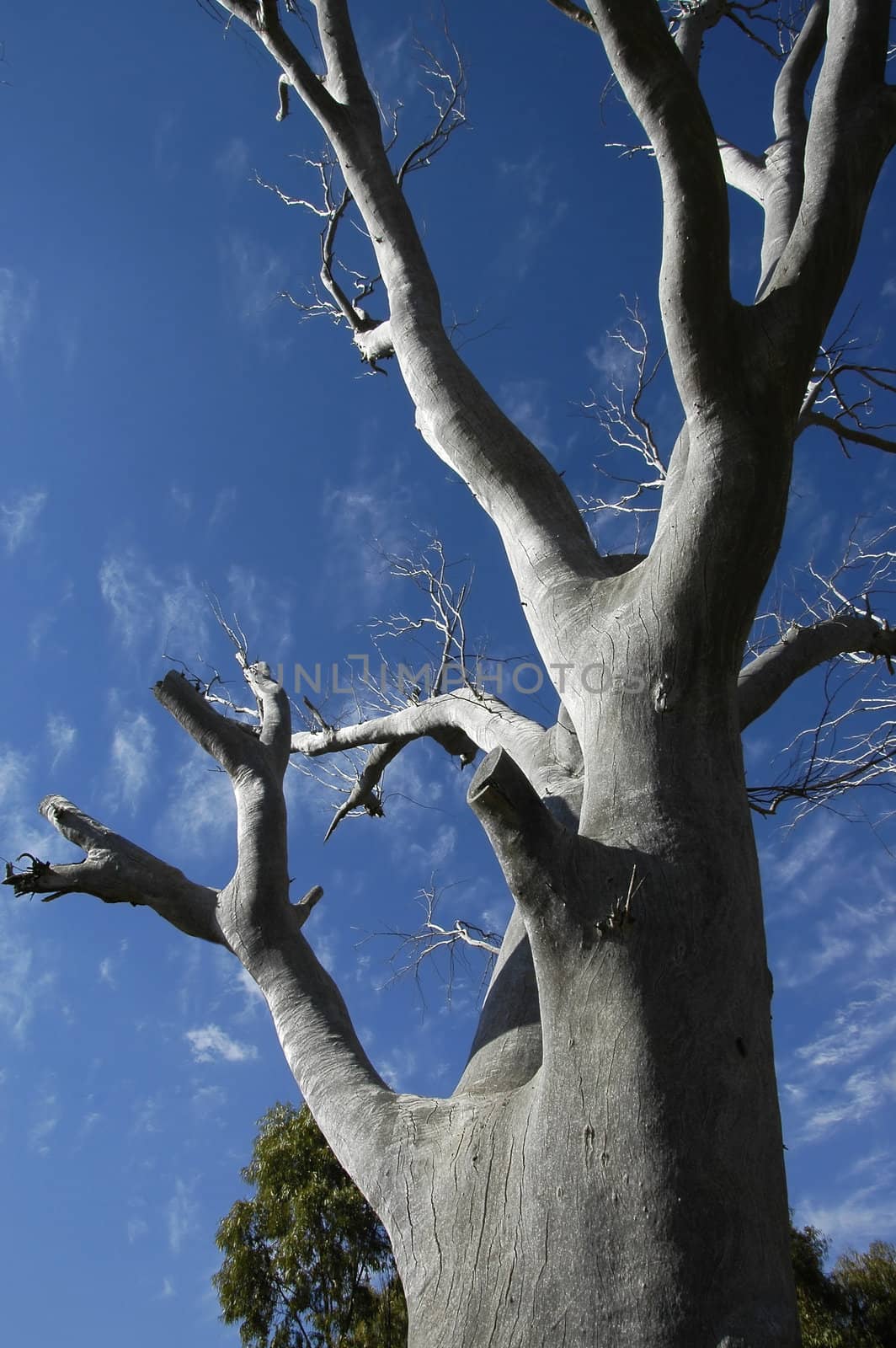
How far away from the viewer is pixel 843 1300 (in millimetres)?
8438

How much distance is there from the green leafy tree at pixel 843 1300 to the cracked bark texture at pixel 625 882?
7110 millimetres

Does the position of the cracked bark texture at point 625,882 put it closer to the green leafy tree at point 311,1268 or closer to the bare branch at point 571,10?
the bare branch at point 571,10

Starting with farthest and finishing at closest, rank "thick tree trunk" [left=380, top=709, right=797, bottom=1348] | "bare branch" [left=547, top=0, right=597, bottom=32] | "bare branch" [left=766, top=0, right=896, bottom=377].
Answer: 1. "bare branch" [left=547, top=0, right=597, bottom=32]
2. "bare branch" [left=766, top=0, right=896, bottom=377]
3. "thick tree trunk" [left=380, top=709, right=797, bottom=1348]

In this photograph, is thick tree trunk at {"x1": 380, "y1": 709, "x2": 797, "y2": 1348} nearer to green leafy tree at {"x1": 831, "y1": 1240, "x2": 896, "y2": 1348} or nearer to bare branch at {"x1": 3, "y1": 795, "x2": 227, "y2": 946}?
bare branch at {"x1": 3, "y1": 795, "x2": 227, "y2": 946}

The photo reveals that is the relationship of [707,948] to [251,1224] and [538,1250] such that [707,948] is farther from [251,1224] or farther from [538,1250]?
[251,1224]

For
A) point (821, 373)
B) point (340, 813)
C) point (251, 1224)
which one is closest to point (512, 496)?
point (821, 373)

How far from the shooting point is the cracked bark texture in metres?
1.69

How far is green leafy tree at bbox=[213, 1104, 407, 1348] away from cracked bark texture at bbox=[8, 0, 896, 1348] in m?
5.47

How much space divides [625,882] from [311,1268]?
6995 millimetres

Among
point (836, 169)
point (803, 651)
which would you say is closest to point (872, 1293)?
point (803, 651)

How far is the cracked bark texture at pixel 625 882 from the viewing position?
169 cm

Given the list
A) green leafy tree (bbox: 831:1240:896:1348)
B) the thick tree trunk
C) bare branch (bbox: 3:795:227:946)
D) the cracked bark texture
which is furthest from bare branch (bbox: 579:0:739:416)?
green leafy tree (bbox: 831:1240:896:1348)

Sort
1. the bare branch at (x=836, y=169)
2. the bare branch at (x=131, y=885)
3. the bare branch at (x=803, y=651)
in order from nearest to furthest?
the bare branch at (x=836, y=169)
the bare branch at (x=131, y=885)
the bare branch at (x=803, y=651)

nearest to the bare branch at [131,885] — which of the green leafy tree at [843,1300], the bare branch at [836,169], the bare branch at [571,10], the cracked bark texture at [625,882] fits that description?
the cracked bark texture at [625,882]
